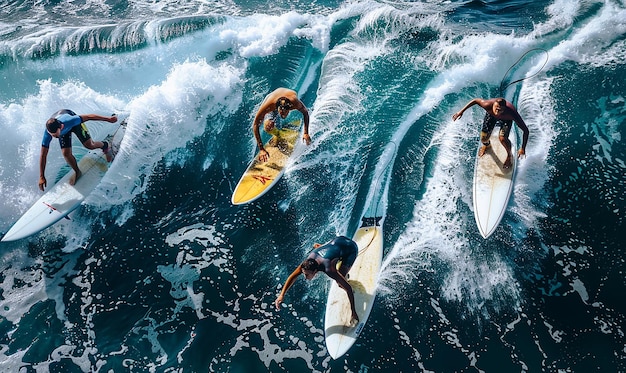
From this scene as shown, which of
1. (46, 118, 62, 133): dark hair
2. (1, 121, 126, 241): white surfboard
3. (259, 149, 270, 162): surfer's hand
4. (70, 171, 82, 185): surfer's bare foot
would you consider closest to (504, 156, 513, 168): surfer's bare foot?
(259, 149, 270, 162): surfer's hand

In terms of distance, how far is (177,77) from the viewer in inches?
506

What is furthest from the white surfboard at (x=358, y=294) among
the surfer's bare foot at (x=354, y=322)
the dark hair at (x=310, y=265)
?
the dark hair at (x=310, y=265)

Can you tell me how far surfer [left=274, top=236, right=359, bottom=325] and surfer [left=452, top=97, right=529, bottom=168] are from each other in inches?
170

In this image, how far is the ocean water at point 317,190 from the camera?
8.34 metres

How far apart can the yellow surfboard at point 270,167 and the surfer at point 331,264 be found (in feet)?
8.95

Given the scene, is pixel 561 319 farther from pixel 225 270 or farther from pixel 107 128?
pixel 107 128

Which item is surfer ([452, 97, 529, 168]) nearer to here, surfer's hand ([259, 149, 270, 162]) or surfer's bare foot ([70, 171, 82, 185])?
surfer's hand ([259, 149, 270, 162])

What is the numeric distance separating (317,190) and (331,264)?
336 cm

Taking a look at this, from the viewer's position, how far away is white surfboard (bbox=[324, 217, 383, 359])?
802 cm

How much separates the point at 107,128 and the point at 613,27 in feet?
49.1

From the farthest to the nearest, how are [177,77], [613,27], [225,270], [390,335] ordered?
[613,27] < [177,77] < [225,270] < [390,335]

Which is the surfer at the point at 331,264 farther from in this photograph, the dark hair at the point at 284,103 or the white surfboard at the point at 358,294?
the dark hair at the point at 284,103

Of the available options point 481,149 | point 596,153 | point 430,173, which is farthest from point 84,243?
point 596,153

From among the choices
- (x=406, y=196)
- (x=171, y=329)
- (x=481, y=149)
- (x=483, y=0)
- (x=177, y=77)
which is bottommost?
(x=171, y=329)
